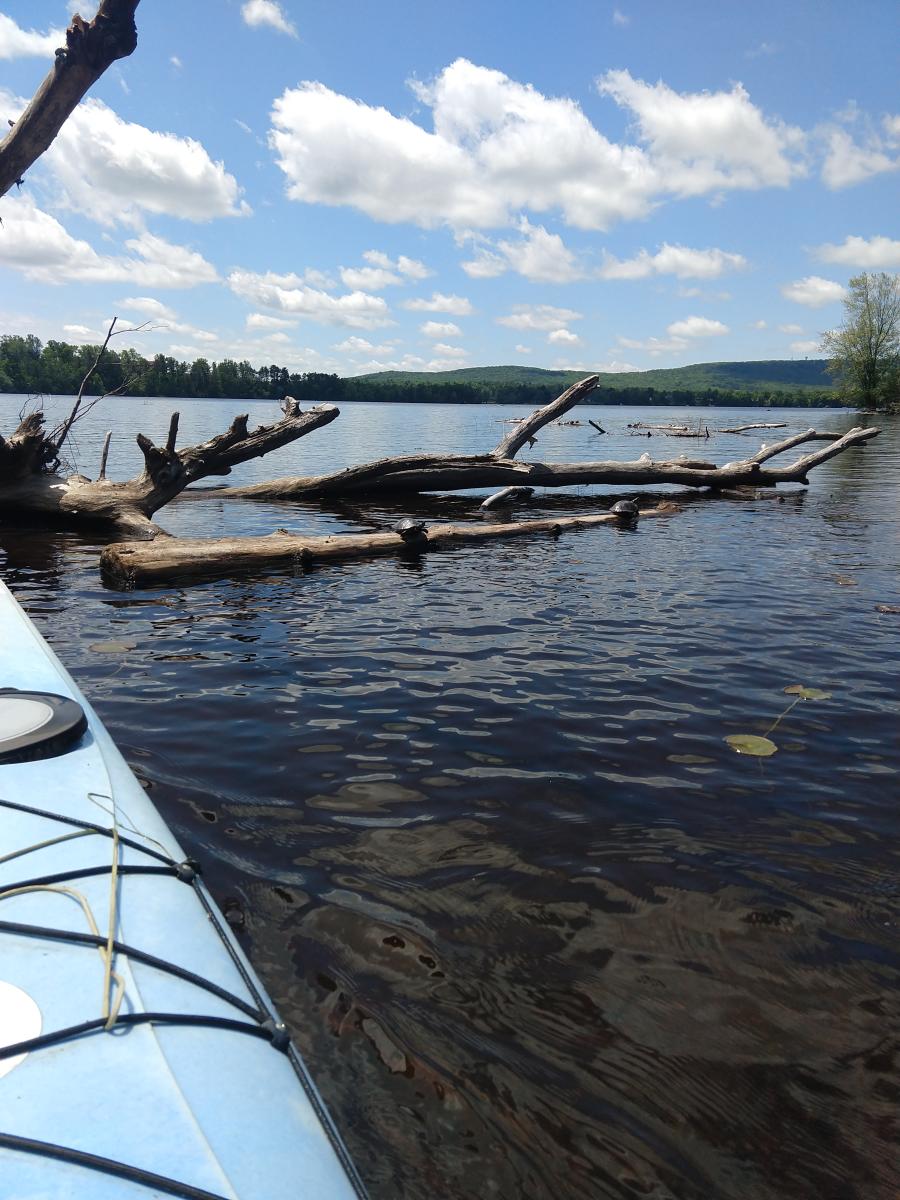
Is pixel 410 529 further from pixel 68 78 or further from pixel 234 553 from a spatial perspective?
pixel 68 78

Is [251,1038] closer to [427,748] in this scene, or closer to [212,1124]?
[212,1124]

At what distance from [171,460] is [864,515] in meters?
16.2

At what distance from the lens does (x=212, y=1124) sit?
1768mm

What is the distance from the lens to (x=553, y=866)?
405 cm

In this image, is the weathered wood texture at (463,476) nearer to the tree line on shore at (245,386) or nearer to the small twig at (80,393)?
the small twig at (80,393)

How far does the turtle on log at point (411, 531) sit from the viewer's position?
12.6m

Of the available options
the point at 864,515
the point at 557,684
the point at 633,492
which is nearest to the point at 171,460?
the point at 557,684

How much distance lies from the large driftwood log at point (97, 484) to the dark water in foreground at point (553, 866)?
442 cm

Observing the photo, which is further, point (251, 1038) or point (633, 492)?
point (633, 492)

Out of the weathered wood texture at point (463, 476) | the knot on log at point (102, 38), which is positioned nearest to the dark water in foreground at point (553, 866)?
the knot on log at point (102, 38)

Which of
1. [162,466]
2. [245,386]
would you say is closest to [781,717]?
[162,466]

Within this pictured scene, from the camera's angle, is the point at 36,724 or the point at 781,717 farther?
the point at 781,717

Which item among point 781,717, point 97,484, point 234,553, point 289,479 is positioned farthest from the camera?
point 289,479

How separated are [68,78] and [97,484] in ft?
22.2
